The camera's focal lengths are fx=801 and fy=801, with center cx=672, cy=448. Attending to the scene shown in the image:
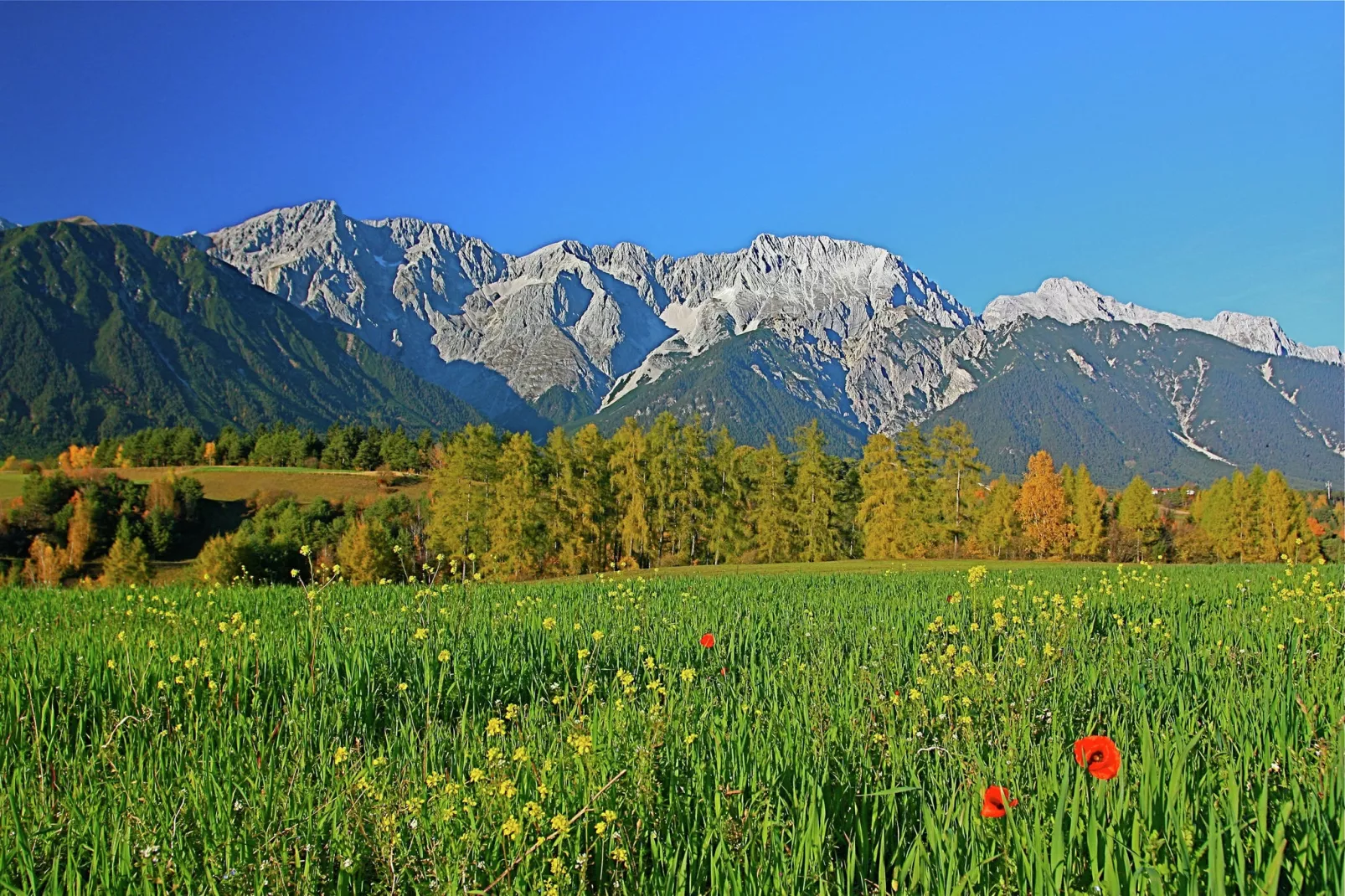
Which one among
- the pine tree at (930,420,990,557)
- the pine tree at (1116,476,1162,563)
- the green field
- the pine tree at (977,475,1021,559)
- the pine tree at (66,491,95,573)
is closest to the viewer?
the green field

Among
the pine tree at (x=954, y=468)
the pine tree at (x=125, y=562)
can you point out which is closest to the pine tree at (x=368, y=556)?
the pine tree at (x=125, y=562)

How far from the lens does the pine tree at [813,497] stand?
2039 inches

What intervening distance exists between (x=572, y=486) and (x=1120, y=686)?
4304 cm

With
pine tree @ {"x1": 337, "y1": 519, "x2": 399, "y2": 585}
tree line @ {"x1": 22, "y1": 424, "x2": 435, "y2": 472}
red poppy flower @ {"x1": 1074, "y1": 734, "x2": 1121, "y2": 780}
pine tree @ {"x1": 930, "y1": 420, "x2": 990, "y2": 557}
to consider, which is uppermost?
tree line @ {"x1": 22, "y1": 424, "x2": 435, "y2": 472}

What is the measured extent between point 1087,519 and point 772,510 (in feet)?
82.5

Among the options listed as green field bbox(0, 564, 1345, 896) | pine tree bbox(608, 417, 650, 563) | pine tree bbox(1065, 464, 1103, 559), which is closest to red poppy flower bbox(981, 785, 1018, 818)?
green field bbox(0, 564, 1345, 896)

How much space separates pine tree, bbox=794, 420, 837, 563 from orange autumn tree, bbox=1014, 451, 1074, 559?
50.7 ft

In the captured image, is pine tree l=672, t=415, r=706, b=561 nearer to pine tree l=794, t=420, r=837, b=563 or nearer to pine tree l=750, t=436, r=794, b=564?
pine tree l=750, t=436, r=794, b=564

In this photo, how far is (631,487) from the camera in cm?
4897

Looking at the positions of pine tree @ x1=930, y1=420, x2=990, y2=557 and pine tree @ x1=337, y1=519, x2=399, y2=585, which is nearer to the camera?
pine tree @ x1=337, y1=519, x2=399, y2=585

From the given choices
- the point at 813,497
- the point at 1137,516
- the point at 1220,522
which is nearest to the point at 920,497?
the point at 813,497

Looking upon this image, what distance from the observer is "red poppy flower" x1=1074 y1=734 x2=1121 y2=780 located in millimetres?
2443

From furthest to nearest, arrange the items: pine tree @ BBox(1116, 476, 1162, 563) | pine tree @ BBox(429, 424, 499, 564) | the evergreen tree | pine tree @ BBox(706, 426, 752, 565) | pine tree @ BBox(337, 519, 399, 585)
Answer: pine tree @ BBox(1116, 476, 1162, 563) → pine tree @ BBox(706, 426, 752, 565) → the evergreen tree → pine tree @ BBox(429, 424, 499, 564) → pine tree @ BBox(337, 519, 399, 585)

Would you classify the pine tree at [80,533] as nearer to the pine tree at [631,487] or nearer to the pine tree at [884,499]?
the pine tree at [631,487]
